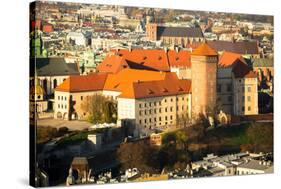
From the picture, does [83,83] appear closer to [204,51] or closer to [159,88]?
[159,88]

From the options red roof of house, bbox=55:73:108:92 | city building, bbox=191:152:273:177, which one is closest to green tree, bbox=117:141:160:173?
city building, bbox=191:152:273:177

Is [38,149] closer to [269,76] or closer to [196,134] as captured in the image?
[196,134]

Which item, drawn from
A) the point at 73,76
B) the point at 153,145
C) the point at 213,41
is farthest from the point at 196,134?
the point at 73,76

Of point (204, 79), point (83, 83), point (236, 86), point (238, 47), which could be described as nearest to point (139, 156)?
point (83, 83)

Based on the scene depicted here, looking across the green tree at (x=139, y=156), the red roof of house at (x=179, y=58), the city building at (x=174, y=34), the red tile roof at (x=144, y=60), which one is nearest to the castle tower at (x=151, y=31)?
the city building at (x=174, y=34)

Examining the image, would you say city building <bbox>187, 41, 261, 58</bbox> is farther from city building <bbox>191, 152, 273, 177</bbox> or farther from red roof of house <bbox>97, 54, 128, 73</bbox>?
city building <bbox>191, 152, 273, 177</bbox>

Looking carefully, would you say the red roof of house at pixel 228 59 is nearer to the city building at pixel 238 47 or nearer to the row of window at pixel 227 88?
the city building at pixel 238 47
